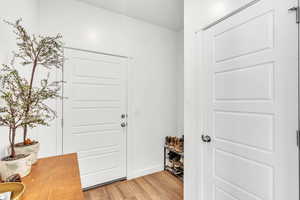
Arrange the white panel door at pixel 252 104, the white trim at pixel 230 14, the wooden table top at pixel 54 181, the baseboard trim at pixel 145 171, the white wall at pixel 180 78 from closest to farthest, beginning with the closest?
1. the wooden table top at pixel 54 181
2. the white panel door at pixel 252 104
3. the white trim at pixel 230 14
4. the baseboard trim at pixel 145 171
5. the white wall at pixel 180 78

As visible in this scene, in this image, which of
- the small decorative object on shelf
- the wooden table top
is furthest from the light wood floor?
the wooden table top

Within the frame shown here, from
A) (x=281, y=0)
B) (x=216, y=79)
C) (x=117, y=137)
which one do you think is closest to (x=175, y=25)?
(x=216, y=79)

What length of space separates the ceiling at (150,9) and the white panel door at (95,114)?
75 cm

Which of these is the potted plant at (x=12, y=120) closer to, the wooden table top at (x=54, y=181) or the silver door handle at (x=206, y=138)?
the wooden table top at (x=54, y=181)

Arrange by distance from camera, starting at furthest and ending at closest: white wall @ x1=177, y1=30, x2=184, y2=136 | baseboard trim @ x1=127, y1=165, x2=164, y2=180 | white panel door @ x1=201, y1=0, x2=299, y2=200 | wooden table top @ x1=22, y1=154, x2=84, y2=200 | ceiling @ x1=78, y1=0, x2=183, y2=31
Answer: white wall @ x1=177, y1=30, x2=184, y2=136
baseboard trim @ x1=127, y1=165, x2=164, y2=180
ceiling @ x1=78, y1=0, x2=183, y2=31
white panel door @ x1=201, y1=0, x2=299, y2=200
wooden table top @ x1=22, y1=154, x2=84, y2=200

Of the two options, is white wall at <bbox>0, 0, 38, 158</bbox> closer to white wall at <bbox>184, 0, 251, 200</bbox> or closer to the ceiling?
the ceiling

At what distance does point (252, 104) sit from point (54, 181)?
1.46m

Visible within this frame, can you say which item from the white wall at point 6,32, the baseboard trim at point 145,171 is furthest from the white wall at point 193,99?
the white wall at point 6,32

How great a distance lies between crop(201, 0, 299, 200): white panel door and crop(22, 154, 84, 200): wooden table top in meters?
1.19

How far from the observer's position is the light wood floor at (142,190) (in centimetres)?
205

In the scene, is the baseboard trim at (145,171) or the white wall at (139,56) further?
the baseboard trim at (145,171)

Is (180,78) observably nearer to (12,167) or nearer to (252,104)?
(252,104)

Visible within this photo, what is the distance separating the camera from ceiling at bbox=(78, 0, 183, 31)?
2227mm

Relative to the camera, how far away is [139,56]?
2.69 meters
